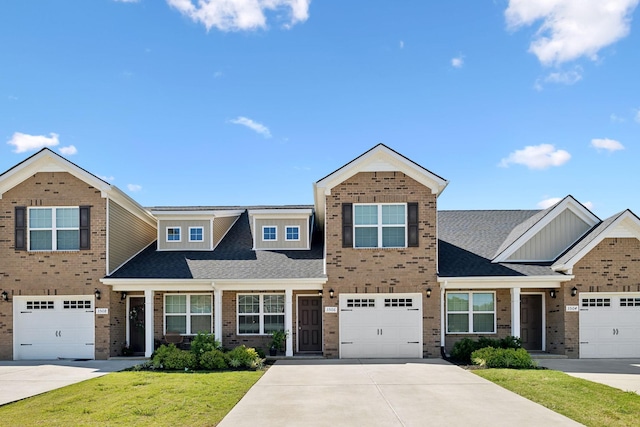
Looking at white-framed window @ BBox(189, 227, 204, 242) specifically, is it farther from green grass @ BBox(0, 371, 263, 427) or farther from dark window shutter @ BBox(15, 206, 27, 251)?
green grass @ BBox(0, 371, 263, 427)

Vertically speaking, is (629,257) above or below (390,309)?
above

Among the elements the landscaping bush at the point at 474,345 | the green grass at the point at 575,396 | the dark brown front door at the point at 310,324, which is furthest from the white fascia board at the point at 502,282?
the dark brown front door at the point at 310,324

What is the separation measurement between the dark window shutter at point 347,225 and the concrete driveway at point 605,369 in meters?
7.11

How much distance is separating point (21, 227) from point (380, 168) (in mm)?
12660

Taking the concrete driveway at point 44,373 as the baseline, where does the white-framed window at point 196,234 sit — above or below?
above

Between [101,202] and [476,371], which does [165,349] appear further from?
[476,371]

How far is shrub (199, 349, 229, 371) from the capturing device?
15008 mm

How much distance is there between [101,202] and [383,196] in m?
9.84

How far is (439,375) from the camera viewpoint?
44.7 ft

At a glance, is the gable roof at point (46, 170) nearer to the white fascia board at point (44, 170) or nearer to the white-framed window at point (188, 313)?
the white fascia board at point (44, 170)

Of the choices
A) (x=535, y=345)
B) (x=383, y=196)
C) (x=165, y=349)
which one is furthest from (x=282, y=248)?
(x=535, y=345)

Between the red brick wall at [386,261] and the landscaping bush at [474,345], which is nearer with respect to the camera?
the landscaping bush at [474,345]

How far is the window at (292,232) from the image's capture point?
20.3 m

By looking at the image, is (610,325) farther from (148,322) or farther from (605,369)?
(148,322)
